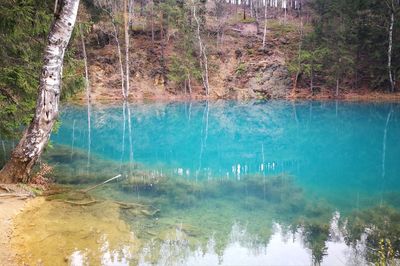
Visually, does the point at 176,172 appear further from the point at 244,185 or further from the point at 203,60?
the point at 203,60

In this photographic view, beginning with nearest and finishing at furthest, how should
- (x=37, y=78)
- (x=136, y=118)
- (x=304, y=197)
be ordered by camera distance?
(x=37, y=78) → (x=304, y=197) → (x=136, y=118)

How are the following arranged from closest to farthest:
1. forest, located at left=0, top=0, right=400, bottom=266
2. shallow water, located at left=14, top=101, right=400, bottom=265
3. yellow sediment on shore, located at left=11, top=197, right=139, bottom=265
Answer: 1. yellow sediment on shore, located at left=11, top=197, right=139, bottom=265
2. forest, located at left=0, top=0, right=400, bottom=266
3. shallow water, located at left=14, top=101, right=400, bottom=265

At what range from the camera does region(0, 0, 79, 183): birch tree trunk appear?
784 cm

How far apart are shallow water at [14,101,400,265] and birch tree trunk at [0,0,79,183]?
2.26 m

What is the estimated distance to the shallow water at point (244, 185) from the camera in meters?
7.12

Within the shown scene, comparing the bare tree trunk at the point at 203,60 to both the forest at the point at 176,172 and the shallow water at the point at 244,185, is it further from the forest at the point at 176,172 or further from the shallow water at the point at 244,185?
the shallow water at the point at 244,185

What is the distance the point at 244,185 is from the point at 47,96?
666 centimetres

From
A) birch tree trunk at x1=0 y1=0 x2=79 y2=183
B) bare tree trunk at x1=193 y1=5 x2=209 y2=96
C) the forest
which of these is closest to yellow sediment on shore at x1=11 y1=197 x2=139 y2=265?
the forest

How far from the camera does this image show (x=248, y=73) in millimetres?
46594

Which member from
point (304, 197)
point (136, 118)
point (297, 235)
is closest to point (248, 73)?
point (136, 118)

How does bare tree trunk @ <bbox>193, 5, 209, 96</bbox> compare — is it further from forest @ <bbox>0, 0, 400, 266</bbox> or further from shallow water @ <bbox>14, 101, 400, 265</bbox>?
shallow water @ <bbox>14, 101, 400, 265</bbox>

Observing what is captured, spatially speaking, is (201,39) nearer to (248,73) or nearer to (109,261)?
(248,73)

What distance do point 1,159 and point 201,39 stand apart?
36374 mm

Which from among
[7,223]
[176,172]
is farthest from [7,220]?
[176,172]
